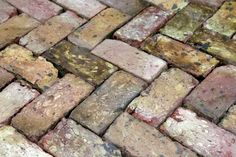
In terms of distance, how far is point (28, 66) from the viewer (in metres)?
2.18

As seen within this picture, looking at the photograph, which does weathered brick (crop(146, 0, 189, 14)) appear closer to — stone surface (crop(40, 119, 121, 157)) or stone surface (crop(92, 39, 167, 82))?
stone surface (crop(92, 39, 167, 82))

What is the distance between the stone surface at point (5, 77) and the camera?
6.85 feet

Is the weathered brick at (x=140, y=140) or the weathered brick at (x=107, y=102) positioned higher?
the weathered brick at (x=107, y=102)

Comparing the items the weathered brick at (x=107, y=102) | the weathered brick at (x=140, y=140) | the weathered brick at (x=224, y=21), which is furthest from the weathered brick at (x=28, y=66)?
the weathered brick at (x=224, y=21)

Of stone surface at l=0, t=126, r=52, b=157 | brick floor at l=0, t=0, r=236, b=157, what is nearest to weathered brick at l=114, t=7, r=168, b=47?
brick floor at l=0, t=0, r=236, b=157

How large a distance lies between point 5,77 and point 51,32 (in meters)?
0.41

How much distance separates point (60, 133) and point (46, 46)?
1.96 ft

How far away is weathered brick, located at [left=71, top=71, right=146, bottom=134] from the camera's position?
1.93 meters

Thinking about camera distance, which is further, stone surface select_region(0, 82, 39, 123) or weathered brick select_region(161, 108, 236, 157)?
stone surface select_region(0, 82, 39, 123)

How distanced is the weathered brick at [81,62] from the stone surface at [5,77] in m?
0.22

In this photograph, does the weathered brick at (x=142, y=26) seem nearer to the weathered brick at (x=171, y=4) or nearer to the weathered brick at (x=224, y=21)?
the weathered brick at (x=171, y=4)

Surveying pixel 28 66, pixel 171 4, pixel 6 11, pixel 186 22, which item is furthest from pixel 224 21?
pixel 6 11

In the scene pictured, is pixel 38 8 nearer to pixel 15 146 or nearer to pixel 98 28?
pixel 98 28

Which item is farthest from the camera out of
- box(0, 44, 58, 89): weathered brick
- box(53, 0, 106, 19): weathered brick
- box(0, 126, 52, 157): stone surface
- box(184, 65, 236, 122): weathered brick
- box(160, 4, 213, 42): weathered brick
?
box(53, 0, 106, 19): weathered brick
